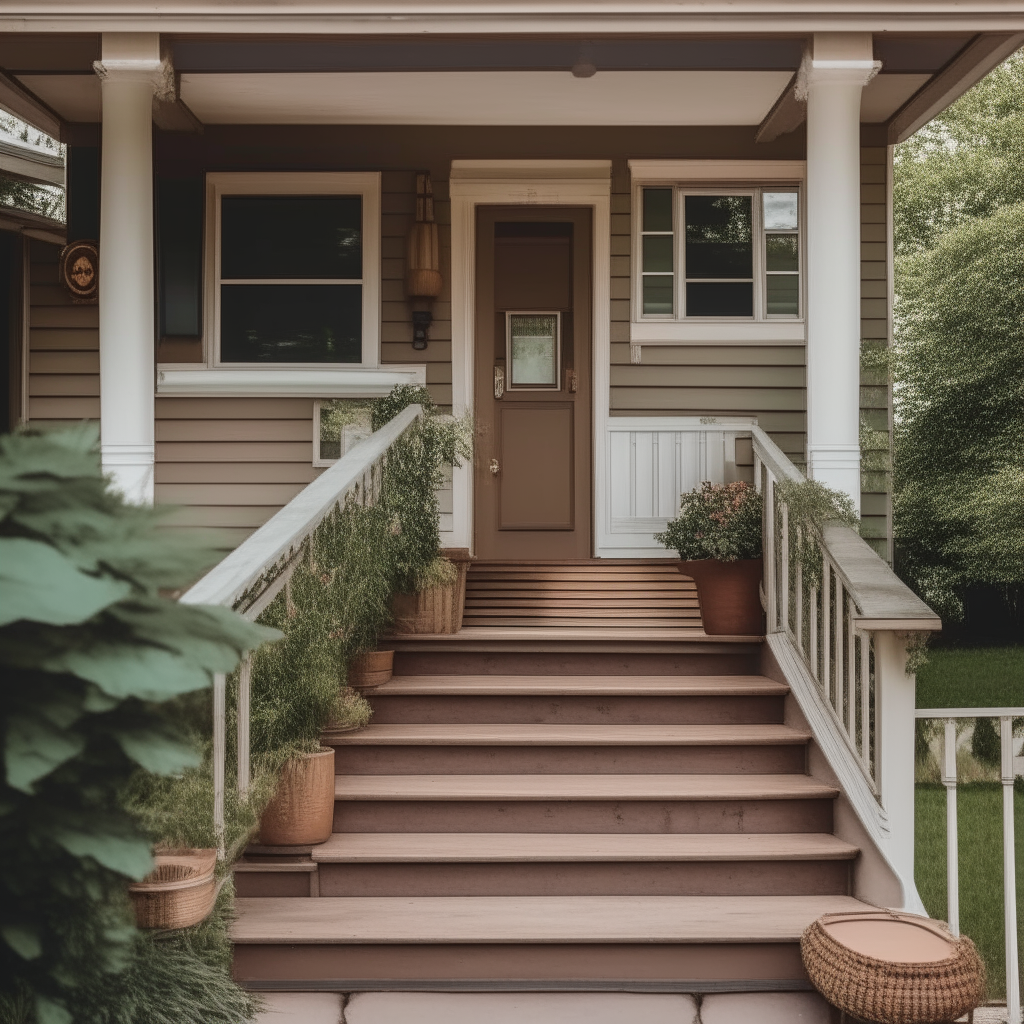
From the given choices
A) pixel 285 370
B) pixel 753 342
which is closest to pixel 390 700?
pixel 285 370

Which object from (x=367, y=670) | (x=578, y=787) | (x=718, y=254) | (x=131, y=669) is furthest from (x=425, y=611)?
(x=131, y=669)

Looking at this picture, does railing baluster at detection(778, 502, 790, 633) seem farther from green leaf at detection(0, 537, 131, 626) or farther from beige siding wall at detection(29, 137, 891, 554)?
green leaf at detection(0, 537, 131, 626)

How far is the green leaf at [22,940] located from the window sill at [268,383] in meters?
4.93

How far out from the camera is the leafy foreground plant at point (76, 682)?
114 centimetres

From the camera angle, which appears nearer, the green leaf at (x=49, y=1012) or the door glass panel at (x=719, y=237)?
the green leaf at (x=49, y=1012)

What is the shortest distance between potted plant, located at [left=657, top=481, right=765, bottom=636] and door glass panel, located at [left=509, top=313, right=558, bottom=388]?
6.07ft

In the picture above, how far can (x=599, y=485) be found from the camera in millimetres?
6133

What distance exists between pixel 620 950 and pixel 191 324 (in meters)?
4.12

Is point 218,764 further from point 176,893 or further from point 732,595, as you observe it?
point 732,595

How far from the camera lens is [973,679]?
383 inches

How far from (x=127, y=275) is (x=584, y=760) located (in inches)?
98.3

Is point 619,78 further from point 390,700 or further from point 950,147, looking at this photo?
point 950,147

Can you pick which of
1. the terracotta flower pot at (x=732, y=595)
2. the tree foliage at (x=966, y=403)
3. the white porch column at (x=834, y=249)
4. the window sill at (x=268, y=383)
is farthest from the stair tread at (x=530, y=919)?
the tree foliage at (x=966, y=403)

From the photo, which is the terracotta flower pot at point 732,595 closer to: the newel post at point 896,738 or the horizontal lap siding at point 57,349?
the newel post at point 896,738
